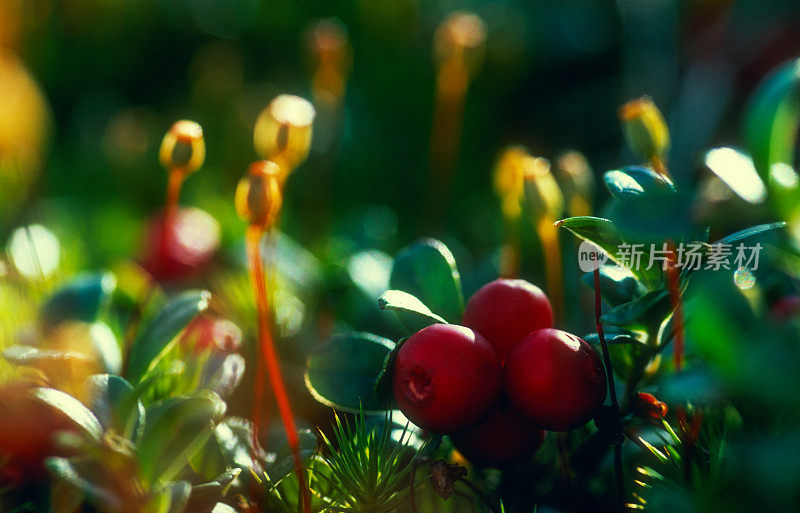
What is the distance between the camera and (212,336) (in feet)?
1.60

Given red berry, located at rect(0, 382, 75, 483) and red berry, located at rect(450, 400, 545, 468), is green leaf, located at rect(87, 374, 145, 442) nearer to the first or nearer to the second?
red berry, located at rect(0, 382, 75, 483)

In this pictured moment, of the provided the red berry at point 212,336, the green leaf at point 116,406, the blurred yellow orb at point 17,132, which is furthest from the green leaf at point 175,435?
the blurred yellow orb at point 17,132

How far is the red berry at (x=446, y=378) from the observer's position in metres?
0.33

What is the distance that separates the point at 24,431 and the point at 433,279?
0.83 feet

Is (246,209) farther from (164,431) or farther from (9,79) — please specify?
(9,79)

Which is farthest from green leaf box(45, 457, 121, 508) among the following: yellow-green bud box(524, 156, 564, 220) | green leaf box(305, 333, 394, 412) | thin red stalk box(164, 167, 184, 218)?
yellow-green bud box(524, 156, 564, 220)

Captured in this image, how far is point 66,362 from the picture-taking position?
1.32 ft

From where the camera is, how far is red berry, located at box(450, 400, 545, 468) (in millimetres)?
361

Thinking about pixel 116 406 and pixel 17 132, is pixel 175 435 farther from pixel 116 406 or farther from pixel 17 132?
pixel 17 132

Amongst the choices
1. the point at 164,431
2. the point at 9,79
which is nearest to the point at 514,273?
the point at 164,431

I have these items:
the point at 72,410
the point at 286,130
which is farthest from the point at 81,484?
the point at 286,130

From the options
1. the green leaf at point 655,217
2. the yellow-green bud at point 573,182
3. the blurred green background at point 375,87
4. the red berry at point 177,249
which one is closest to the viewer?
the green leaf at point 655,217

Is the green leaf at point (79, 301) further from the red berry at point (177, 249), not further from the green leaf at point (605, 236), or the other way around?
the green leaf at point (605, 236)

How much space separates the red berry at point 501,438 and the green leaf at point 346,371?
0.06 metres
